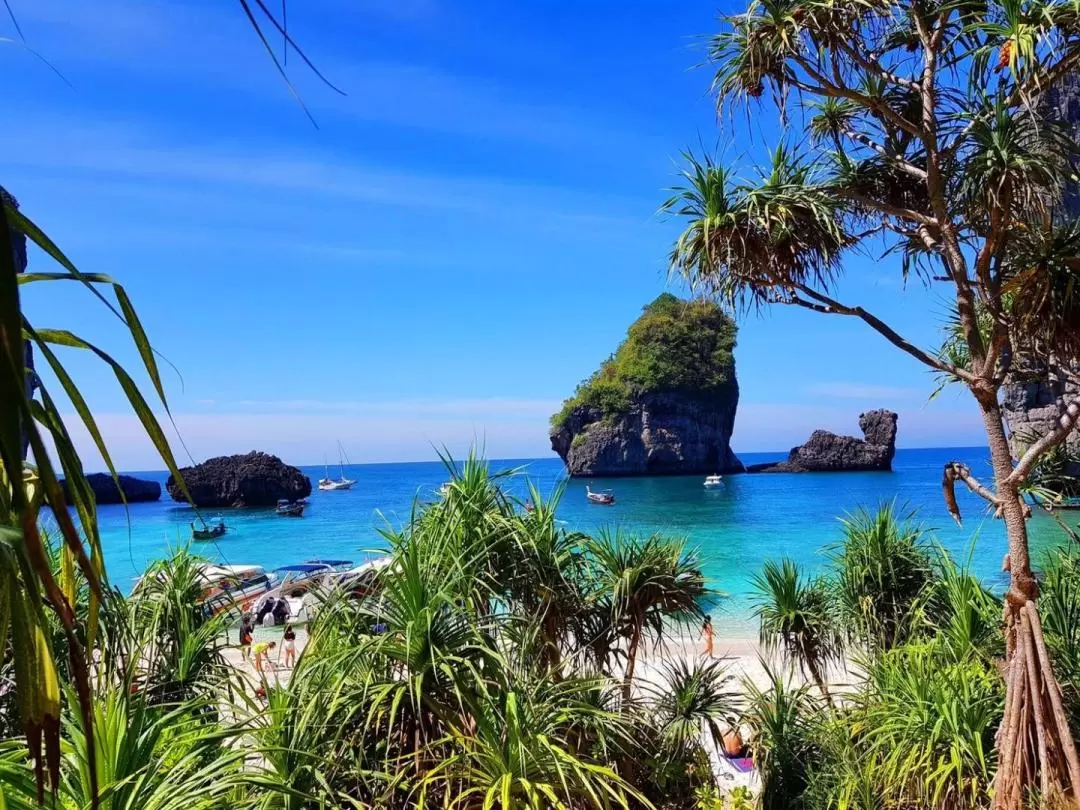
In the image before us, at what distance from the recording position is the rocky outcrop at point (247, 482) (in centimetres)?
7769

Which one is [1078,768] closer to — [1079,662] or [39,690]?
[1079,662]

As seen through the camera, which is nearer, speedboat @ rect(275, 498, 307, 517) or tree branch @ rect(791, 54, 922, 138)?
tree branch @ rect(791, 54, 922, 138)

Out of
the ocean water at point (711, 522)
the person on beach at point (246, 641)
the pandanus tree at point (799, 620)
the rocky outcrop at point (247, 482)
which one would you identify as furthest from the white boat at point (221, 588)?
the rocky outcrop at point (247, 482)

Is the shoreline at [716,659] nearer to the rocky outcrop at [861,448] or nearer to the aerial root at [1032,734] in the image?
the aerial root at [1032,734]

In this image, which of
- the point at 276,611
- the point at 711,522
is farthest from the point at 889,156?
the point at 711,522

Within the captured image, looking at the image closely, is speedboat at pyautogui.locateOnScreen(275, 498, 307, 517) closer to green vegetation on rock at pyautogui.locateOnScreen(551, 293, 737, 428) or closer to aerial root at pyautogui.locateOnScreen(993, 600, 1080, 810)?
green vegetation on rock at pyautogui.locateOnScreen(551, 293, 737, 428)

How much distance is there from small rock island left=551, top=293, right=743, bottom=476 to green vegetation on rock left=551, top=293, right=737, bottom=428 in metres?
0.11

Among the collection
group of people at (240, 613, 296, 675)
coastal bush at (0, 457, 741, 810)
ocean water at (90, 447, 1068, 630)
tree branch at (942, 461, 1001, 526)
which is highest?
tree branch at (942, 461, 1001, 526)

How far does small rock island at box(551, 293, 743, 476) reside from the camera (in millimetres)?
93312

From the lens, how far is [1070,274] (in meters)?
5.45

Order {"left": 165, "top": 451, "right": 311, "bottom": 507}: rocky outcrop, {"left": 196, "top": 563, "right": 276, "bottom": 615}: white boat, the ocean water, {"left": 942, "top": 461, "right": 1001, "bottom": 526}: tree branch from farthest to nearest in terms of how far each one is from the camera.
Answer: {"left": 165, "top": 451, "right": 311, "bottom": 507}: rocky outcrop < the ocean water < {"left": 942, "top": 461, "right": 1001, "bottom": 526}: tree branch < {"left": 196, "top": 563, "right": 276, "bottom": 615}: white boat

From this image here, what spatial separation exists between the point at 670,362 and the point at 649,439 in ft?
28.7

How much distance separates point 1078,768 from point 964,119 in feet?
13.2

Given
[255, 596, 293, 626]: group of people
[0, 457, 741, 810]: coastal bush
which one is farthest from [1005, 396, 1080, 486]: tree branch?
[255, 596, 293, 626]: group of people
